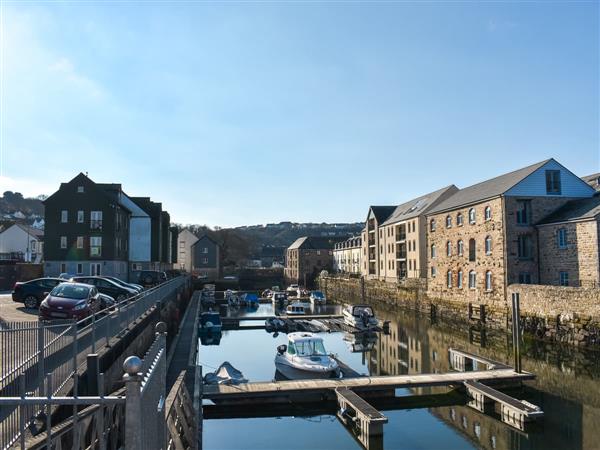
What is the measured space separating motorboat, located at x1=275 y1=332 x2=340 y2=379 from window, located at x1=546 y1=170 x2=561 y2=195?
2796 centimetres

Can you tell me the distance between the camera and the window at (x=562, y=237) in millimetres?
39844

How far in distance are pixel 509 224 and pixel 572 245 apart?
535cm

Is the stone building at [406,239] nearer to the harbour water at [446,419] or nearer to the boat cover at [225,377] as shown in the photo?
the harbour water at [446,419]

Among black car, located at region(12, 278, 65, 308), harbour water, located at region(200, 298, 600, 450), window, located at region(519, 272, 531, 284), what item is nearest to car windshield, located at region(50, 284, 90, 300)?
harbour water, located at region(200, 298, 600, 450)

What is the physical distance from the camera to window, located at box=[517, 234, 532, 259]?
42812 mm

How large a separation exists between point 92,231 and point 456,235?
39283mm

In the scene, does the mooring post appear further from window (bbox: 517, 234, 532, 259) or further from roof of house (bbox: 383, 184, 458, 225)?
roof of house (bbox: 383, 184, 458, 225)

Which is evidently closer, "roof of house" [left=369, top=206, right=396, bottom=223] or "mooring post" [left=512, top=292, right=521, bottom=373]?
"mooring post" [left=512, top=292, right=521, bottom=373]

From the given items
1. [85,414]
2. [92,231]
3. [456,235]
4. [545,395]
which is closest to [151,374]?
[85,414]

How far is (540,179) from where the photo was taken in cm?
4359

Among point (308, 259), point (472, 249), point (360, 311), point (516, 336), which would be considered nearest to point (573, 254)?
point (472, 249)

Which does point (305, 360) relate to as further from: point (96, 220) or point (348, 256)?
point (348, 256)

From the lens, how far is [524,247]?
4300cm

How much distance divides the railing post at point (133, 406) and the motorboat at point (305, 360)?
71.5 feet
